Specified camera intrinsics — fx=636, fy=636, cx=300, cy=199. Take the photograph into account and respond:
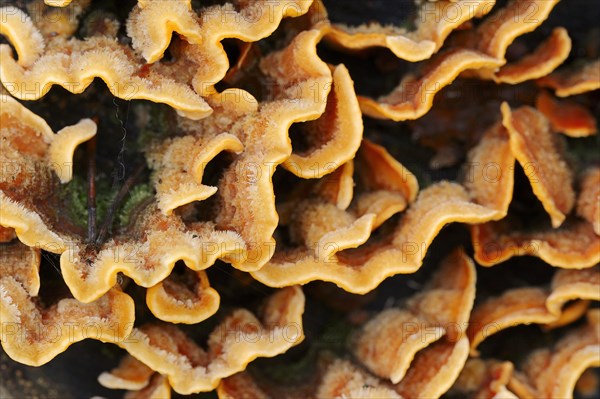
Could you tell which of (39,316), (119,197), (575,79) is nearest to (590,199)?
(575,79)

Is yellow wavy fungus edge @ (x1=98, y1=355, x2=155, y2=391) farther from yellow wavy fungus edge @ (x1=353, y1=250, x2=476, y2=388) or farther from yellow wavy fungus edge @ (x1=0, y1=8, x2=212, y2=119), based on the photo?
yellow wavy fungus edge @ (x1=0, y1=8, x2=212, y2=119)

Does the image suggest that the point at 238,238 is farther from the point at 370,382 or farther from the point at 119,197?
the point at 370,382

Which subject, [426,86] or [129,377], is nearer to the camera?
[426,86]

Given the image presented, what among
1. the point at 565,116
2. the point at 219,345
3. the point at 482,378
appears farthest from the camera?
the point at 482,378

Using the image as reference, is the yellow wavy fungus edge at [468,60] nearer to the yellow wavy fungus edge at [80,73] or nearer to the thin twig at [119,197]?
the yellow wavy fungus edge at [80,73]

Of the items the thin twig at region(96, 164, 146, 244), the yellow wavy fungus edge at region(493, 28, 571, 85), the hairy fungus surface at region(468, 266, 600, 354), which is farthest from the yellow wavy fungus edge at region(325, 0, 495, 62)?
the hairy fungus surface at region(468, 266, 600, 354)

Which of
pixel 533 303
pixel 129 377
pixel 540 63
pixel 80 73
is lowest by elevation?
pixel 129 377

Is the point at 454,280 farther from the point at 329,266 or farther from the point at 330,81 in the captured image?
the point at 330,81
